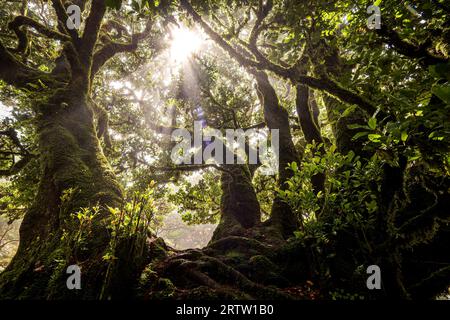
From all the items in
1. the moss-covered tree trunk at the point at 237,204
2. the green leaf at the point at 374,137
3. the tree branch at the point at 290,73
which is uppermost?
→ the tree branch at the point at 290,73

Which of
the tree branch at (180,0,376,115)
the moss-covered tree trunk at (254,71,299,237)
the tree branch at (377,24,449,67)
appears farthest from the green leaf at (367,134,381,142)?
the moss-covered tree trunk at (254,71,299,237)

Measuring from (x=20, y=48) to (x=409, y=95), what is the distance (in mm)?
9958

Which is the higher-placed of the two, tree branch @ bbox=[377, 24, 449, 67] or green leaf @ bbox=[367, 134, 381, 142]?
tree branch @ bbox=[377, 24, 449, 67]

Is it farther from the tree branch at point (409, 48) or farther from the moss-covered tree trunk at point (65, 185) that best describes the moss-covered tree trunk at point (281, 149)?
the moss-covered tree trunk at point (65, 185)

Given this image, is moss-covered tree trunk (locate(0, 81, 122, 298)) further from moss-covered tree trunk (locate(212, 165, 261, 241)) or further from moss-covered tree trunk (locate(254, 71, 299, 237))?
moss-covered tree trunk (locate(254, 71, 299, 237))

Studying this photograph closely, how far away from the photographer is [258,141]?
34.0ft

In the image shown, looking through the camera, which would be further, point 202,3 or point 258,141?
point 258,141

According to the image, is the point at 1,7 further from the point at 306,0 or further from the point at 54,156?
the point at 306,0

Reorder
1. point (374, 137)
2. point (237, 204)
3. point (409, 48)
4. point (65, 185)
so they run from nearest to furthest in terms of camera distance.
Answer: point (374, 137), point (409, 48), point (65, 185), point (237, 204)

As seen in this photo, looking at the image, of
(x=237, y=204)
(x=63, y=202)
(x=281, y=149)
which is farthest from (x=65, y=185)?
(x=281, y=149)

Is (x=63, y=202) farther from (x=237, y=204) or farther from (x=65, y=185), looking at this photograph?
(x=237, y=204)

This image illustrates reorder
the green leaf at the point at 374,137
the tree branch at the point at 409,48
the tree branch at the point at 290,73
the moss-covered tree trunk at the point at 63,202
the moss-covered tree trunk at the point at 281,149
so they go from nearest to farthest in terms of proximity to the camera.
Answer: the green leaf at the point at 374,137, the tree branch at the point at 409,48, the moss-covered tree trunk at the point at 63,202, the tree branch at the point at 290,73, the moss-covered tree trunk at the point at 281,149

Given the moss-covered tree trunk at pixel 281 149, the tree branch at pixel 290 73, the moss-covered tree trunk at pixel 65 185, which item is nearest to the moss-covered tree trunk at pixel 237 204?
the moss-covered tree trunk at pixel 281 149
